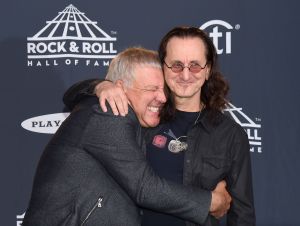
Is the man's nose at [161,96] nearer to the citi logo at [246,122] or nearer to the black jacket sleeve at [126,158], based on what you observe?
the black jacket sleeve at [126,158]

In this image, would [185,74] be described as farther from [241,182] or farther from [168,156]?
[241,182]

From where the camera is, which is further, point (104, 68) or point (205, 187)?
point (104, 68)

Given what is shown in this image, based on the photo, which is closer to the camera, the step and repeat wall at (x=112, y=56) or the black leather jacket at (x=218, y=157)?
the black leather jacket at (x=218, y=157)

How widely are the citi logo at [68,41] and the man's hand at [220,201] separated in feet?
4.05

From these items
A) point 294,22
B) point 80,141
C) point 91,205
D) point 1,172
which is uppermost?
point 294,22

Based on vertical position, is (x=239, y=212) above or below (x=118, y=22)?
below

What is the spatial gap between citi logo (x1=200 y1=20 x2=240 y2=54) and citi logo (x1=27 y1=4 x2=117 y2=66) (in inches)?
21.3

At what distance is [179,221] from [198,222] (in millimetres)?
174

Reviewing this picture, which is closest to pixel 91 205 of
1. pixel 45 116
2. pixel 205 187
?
pixel 205 187

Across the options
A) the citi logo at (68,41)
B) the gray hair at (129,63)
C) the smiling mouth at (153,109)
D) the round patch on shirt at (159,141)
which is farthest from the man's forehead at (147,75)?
the citi logo at (68,41)

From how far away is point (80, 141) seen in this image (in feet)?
6.07

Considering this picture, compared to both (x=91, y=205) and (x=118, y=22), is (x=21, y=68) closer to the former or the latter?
(x=118, y=22)

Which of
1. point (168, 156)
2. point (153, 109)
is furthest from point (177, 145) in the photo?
point (153, 109)

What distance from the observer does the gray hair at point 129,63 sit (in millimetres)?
2051
